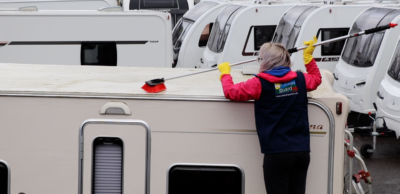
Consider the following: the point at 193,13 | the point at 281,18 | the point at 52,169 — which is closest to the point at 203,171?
the point at 52,169

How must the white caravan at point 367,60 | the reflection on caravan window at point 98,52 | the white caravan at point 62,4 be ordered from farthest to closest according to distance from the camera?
the white caravan at point 62,4 → the white caravan at point 367,60 → the reflection on caravan window at point 98,52

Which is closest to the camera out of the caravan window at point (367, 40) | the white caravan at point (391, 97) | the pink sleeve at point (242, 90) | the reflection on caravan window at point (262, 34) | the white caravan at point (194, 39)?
the pink sleeve at point (242, 90)

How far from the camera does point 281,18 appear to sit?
13977 mm

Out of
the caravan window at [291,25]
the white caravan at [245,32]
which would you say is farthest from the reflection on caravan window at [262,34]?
the caravan window at [291,25]

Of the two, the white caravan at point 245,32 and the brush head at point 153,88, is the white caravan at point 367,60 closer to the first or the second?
the white caravan at point 245,32

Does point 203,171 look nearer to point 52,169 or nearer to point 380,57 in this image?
point 52,169

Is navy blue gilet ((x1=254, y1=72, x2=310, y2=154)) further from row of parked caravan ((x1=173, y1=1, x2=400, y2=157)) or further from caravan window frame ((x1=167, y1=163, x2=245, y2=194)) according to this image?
row of parked caravan ((x1=173, y1=1, x2=400, y2=157))

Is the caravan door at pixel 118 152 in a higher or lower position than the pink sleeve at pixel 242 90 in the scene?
lower

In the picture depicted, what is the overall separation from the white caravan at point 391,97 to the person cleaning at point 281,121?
5777 mm

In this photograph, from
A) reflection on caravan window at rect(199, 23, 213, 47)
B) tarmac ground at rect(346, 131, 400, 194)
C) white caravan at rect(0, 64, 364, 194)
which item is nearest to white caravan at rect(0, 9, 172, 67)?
tarmac ground at rect(346, 131, 400, 194)

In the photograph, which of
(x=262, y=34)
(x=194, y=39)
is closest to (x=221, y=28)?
(x=262, y=34)

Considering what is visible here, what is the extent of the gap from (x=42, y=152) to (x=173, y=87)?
87 centimetres

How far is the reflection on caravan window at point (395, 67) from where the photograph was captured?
32.0ft

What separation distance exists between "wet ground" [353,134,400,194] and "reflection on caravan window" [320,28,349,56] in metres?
2.26
